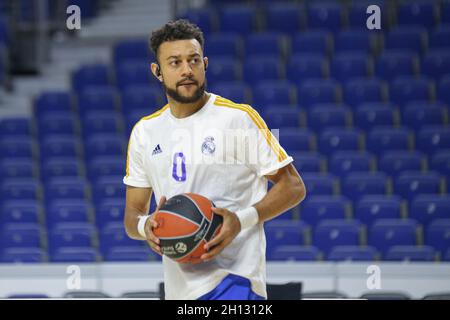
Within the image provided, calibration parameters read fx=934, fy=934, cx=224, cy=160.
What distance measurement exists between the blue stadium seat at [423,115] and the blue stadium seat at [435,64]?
480 mm

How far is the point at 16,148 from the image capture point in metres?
8.18

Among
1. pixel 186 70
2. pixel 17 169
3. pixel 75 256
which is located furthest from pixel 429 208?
pixel 186 70

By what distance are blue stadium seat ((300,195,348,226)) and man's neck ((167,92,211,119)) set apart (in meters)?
4.07

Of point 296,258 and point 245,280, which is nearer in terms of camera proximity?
point 245,280

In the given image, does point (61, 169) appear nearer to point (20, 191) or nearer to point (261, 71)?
point (20, 191)

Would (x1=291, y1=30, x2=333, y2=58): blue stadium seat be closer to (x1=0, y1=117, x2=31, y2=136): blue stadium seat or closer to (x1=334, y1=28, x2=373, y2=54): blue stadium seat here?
(x1=334, y1=28, x2=373, y2=54): blue stadium seat

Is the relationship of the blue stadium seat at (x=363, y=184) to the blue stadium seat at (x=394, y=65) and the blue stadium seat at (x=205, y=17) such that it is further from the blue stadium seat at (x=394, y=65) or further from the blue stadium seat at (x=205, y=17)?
the blue stadium seat at (x=205, y=17)

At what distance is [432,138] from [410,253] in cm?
141

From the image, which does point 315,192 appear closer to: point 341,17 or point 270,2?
point 341,17

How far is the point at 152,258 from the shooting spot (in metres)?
6.65
